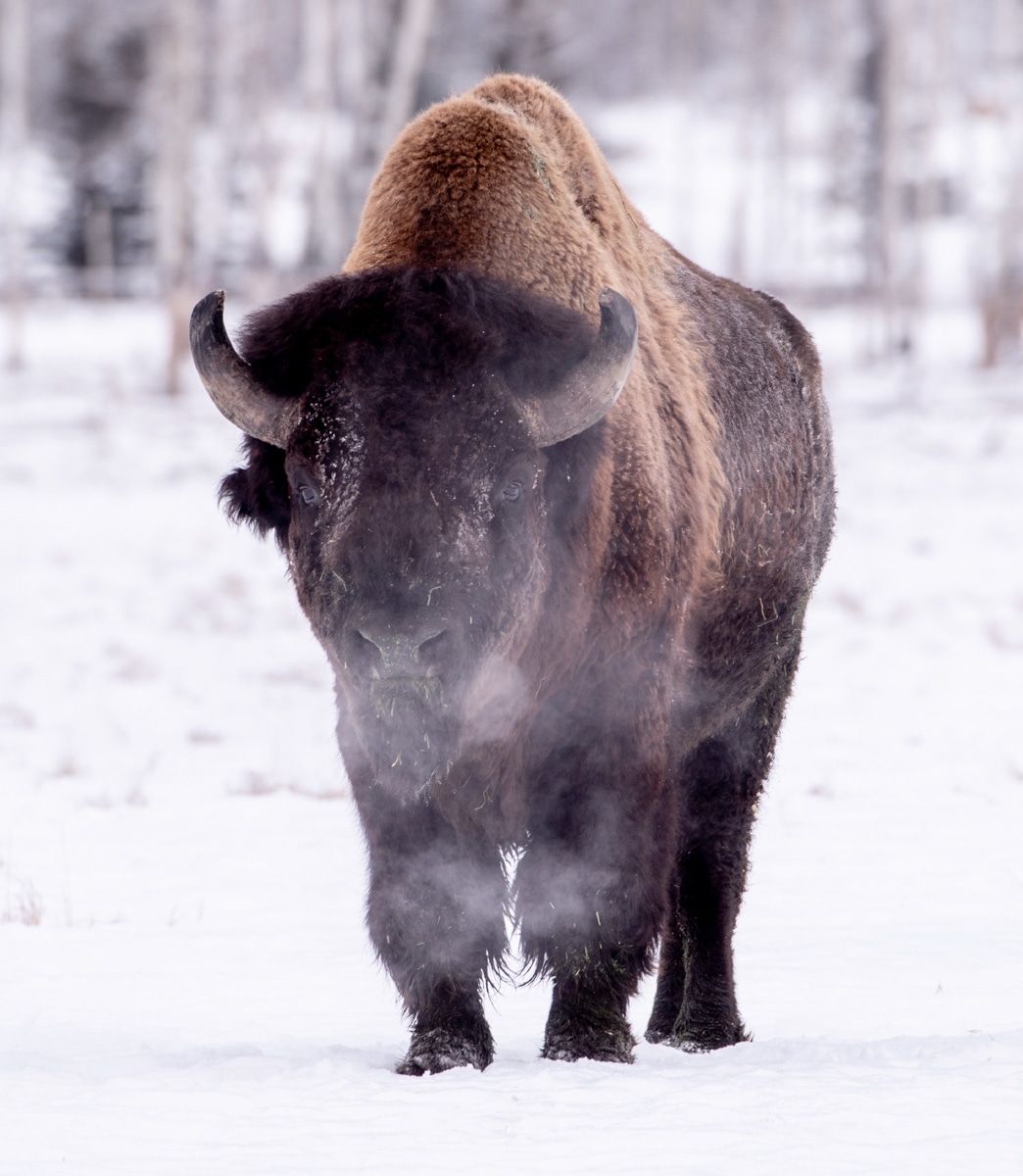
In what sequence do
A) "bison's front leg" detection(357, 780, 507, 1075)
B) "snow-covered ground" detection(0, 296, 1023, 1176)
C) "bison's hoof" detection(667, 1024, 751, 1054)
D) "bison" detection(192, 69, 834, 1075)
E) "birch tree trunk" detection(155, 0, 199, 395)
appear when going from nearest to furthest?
1. "snow-covered ground" detection(0, 296, 1023, 1176)
2. "bison" detection(192, 69, 834, 1075)
3. "bison's front leg" detection(357, 780, 507, 1075)
4. "bison's hoof" detection(667, 1024, 751, 1054)
5. "birch tree trunk" detection(155, 0, 199, 395)

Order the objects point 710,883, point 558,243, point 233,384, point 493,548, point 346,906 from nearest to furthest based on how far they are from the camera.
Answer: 1. point 493,548
2. point 233,384
3. point 558,243
4. point 710,883
5. point 346,906

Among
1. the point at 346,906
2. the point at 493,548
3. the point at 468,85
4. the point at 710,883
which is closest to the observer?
the point at 493,548

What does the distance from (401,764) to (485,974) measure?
0.61 meters

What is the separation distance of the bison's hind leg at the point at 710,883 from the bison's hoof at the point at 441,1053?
0.87m

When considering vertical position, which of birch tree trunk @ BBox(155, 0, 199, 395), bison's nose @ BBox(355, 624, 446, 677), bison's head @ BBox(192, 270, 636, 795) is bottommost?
bison's nose @ BBox(355, 624, 446, 677)

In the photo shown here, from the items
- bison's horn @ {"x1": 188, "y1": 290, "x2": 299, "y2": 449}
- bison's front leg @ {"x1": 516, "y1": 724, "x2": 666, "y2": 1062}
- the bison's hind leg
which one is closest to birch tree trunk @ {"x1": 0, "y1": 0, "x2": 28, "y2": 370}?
the bison's hind leg

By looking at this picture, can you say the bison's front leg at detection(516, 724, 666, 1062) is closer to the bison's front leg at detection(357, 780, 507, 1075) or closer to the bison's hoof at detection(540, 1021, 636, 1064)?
the bison's hoof at detection(540, 1021, 636, 1064)

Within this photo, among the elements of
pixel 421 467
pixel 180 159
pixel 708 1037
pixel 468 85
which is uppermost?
pixel 468 85

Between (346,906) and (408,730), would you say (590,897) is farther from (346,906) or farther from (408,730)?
(346,906)

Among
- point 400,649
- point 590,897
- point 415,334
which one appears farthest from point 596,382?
point 590,897

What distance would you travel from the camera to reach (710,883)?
486cm

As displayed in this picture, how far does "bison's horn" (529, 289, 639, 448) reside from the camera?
11.8 ft

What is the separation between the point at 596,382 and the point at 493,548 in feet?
1.39

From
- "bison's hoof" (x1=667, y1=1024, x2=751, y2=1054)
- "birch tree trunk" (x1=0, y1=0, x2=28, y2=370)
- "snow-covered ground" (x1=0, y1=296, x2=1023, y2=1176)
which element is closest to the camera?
"snow-covered ground" (x1=0, y1=296, x2=1023, y2=1176)
